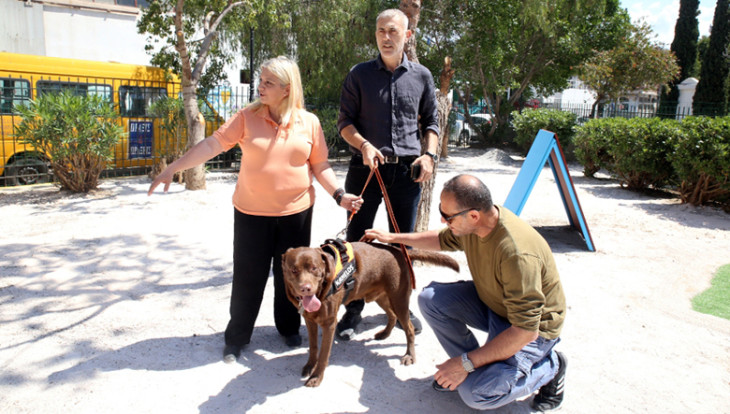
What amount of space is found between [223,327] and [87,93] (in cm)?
741

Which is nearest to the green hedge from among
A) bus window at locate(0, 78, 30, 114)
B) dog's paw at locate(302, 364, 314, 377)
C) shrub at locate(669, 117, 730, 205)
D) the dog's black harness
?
shrub at locate(669, 117, 730, 205)

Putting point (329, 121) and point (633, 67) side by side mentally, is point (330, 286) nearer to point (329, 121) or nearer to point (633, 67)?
point (329, 121)

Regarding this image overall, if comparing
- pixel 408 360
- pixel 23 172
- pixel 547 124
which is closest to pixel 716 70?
pixel 547 124

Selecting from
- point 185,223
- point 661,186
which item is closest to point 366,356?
point 185,223

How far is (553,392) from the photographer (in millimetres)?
2973

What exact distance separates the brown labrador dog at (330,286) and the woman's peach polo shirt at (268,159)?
53 centimetres

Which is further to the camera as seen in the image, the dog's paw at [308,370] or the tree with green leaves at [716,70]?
the tree with green leaves at [716,70]

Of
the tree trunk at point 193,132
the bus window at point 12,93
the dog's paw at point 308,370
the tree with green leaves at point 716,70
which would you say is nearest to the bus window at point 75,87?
the bus window at point 12,93

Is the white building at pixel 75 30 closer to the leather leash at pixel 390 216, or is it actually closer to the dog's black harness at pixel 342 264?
the leather leash at pixel 390 216

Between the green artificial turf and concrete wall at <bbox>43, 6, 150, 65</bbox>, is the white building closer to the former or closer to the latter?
concrete wall at <bbox>43, 6, 150, 65</bbox>

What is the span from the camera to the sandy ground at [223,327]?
3045mm

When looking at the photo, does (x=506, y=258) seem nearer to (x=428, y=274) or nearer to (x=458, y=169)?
(x=428, y=274)

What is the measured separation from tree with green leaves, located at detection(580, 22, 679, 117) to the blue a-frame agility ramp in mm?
12472

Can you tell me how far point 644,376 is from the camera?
3.37 m
